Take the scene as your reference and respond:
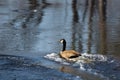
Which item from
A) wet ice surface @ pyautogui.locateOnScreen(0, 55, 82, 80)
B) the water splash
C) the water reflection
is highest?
wet ice surface @ pyautogui.locateOnScreen(0, 55, 82, 80)

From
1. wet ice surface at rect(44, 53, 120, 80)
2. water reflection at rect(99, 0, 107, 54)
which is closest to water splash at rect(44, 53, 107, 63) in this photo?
wet ice surface at rect(44, 53, 120, 80)

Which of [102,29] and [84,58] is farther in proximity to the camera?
[102,29]

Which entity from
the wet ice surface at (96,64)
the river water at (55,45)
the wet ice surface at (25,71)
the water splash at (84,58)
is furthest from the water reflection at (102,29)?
the wet ice surface at (25,71)

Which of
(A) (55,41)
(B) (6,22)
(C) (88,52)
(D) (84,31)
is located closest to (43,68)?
(C) (88,52)

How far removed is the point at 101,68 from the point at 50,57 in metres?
2.38

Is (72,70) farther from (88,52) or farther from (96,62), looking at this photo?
(88,52)

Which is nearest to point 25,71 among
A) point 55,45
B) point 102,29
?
point 55,45

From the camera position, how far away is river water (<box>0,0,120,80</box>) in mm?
13203

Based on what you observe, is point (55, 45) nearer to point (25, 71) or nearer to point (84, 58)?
point (84, 58)

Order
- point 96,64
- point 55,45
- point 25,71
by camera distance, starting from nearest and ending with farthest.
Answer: point 25,71 → point 96,64 → point 55,45

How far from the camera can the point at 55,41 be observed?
1886cm

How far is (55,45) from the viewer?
1802 centimetres

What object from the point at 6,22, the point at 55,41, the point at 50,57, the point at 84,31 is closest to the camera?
the point at 50,57

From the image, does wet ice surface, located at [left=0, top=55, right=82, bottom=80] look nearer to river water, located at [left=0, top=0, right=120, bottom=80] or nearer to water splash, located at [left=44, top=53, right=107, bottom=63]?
river water, located at [left=0, top=0, right=120, bottom=80]
